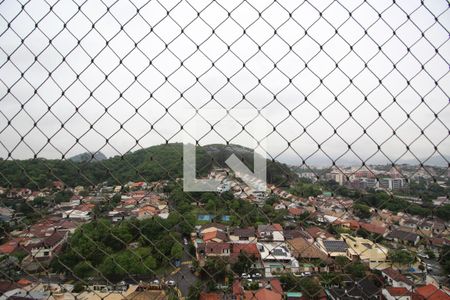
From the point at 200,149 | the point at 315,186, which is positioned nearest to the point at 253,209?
the point at 200,149

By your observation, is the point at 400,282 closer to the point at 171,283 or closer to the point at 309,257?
the point at 309,257

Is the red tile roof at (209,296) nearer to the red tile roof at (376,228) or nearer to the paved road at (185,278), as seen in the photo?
the paved road at (185,278)

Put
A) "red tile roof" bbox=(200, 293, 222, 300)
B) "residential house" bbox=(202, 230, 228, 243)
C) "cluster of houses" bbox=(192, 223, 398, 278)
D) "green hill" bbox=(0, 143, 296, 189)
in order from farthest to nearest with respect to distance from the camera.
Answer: "residential house" bbox=(202, 230, 228, 243), "red tile roof" bbox=(200, 293, 222, 300), "cluster of houses" bbox=(192, 223, 398, 278), "green hill" bbox=(0, 143, 296, 189)

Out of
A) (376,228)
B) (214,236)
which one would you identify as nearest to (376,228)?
(376,228)

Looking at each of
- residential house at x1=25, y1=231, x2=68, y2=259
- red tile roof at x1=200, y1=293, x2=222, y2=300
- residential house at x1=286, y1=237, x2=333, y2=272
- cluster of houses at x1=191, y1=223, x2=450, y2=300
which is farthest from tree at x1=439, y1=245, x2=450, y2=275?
residential house at x1=25, y1=231, x2=68, y2=259

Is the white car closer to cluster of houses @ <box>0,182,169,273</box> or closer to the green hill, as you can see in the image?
cluster of houses @ <box>0,182,169,273</box>

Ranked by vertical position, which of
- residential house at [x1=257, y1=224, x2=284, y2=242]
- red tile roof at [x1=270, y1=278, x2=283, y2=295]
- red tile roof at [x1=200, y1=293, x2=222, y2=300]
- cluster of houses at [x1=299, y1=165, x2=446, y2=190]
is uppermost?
cluster of houses at [x1=299, y1=165, x2=446, y2=190]

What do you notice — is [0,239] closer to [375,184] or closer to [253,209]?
[253,209]

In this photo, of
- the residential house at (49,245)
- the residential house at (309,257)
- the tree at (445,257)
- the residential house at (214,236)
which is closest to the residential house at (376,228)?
the tree at (445,257)
